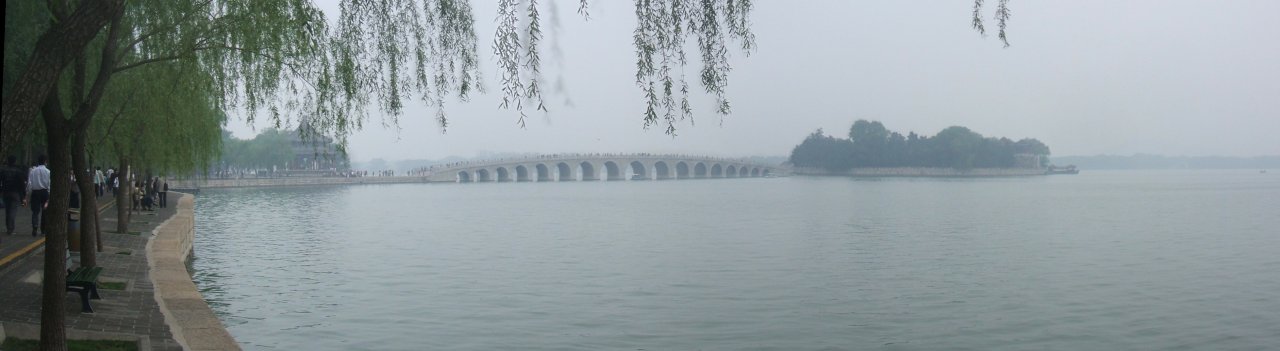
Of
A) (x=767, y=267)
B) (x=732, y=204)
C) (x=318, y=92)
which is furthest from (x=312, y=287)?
(x=732, y=204)

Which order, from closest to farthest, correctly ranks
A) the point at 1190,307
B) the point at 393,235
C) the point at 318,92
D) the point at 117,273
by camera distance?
1. the point at 318,92
2. the point at 117,273
3. the point at 1190,307
4. the point at 393,235

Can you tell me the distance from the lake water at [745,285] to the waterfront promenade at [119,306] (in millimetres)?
1364

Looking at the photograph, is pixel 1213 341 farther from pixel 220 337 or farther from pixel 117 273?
pixel 117 273

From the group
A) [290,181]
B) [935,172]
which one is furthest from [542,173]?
[935,172]

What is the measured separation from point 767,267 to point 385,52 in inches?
670

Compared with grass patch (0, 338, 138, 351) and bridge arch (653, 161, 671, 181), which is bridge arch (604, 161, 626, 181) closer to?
bridge arch (653, 161, 671, 181)

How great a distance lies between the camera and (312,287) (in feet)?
62.2

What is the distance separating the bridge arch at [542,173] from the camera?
141 meters

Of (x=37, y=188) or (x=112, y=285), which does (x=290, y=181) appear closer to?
(x=37, y=188)

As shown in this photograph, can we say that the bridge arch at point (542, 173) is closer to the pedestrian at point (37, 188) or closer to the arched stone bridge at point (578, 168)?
the arched stone bridge at point (578, 168)

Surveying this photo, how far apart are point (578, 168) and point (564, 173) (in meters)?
2.27

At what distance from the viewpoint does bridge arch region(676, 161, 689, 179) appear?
496 feet

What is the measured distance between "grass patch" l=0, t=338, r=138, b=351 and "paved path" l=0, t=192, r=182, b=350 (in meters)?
0.16

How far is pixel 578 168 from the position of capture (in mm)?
142750
